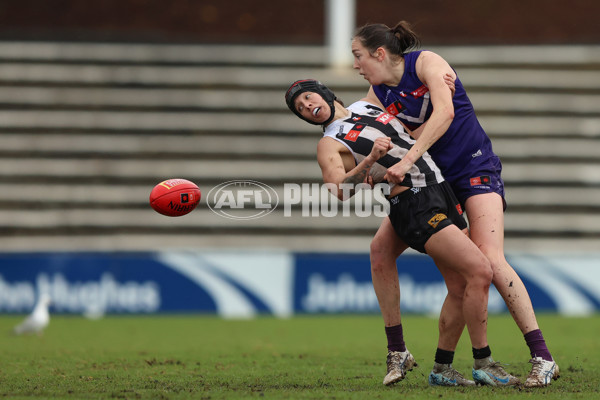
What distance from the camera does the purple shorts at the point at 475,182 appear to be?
17.9ft

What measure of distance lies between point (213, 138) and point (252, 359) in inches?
409

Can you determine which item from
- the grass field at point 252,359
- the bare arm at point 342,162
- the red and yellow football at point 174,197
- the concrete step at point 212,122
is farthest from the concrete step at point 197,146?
the bare arm at point 342,162

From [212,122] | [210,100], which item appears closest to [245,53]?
[210,100]

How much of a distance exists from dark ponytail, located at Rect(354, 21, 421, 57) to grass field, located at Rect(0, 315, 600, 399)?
80.3 inches

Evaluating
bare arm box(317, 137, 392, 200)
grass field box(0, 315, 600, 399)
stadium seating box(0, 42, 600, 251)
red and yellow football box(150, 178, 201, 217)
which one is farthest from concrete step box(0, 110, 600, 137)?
bare arm box(317, 137, 392, 200)

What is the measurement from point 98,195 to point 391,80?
39.2 feet

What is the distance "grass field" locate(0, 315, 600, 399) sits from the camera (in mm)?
5043

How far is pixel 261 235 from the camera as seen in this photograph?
54.2ft

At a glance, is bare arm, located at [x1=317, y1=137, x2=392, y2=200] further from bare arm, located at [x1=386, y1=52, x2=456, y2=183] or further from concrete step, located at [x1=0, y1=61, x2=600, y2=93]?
concrete step, located at [x1=0, y1=61, x2=600, y2=93]

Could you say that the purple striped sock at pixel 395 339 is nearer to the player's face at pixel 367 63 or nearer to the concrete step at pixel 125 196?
the player's face at pixel 367 63

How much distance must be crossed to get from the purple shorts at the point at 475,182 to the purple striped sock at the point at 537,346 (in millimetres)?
876

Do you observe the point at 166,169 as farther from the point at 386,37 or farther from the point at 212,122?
the point at 386,37

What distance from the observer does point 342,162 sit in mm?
5281

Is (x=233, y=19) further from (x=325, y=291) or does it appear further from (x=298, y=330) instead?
(x=298, y=330)
